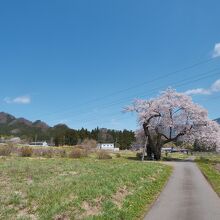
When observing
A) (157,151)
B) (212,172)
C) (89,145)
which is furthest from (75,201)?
(89,145)

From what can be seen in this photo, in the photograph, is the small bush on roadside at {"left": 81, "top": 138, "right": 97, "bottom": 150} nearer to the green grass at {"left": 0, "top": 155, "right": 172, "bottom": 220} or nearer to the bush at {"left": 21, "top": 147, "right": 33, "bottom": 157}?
the bush at {"left": 21, "top": 147, "right": 33, "bottom": 157}

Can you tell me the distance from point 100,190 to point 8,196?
3.53 meters

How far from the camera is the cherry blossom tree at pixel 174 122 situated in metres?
60.9

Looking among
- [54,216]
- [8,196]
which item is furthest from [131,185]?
[54,216]

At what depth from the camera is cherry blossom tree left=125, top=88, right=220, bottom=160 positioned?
6091 centimetres

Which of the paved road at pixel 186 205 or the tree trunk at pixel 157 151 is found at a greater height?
the tree trunk at pixel 157 151

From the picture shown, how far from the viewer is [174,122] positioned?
2418 inches

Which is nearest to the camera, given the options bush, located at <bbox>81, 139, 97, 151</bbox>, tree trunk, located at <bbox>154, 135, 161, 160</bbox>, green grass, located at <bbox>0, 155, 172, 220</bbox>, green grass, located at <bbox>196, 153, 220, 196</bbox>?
green grass, located at <bbox>0, 155, 172, 220</bbox>

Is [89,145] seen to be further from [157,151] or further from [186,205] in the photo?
[186,205]

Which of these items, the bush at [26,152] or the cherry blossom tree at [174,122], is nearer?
the bush at [26,152]

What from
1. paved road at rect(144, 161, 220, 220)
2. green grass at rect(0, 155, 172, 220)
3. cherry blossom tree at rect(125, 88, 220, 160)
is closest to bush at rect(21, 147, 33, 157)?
cherry blossom tree at rect(125, 88, 220, 160)

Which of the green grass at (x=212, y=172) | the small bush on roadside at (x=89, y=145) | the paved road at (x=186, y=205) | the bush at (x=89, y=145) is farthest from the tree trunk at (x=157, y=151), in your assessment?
the paved road at (x=186, y=205)

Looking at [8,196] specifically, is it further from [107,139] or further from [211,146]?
[107,139]

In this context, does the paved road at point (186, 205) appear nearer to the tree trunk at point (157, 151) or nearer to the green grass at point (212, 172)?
the green grass at point (212, 172)
